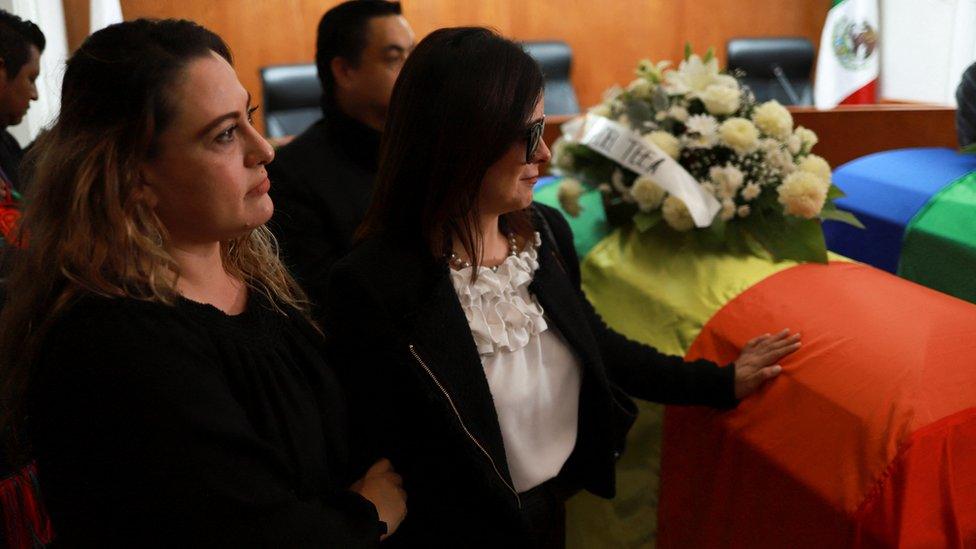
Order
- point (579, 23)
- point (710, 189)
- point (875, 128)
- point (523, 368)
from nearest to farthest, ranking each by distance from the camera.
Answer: point (523, 368)
point (710, 189)
point (875, 128)
point (579, 23)

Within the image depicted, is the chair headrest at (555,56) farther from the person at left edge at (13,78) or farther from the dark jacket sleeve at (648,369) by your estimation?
the dark jacket sleeve at (648,369)

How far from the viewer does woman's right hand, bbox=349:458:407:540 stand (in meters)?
1.16

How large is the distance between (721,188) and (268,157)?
1.02m

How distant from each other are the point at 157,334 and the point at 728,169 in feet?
4.02

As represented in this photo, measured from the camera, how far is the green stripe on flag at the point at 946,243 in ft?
5.94

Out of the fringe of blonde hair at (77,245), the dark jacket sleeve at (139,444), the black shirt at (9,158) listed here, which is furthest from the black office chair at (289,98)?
the dark jacket sleeve at (139,444)

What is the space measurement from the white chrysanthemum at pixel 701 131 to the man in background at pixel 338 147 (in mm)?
629

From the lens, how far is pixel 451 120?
48.1 inches

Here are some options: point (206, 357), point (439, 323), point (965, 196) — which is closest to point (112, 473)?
point (206, 357)

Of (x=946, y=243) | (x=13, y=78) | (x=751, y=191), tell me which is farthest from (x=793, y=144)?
(x=13, y=78)

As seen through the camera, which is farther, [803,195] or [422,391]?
[803,195]

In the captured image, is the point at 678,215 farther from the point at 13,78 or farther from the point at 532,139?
the point at 13,78

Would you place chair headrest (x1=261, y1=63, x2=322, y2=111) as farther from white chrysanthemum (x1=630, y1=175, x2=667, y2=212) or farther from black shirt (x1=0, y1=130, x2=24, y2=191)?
white chrysanthemum (x1=630, y1=175, x2=667, y2=212)

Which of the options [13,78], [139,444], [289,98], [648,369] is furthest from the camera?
[289,98]
